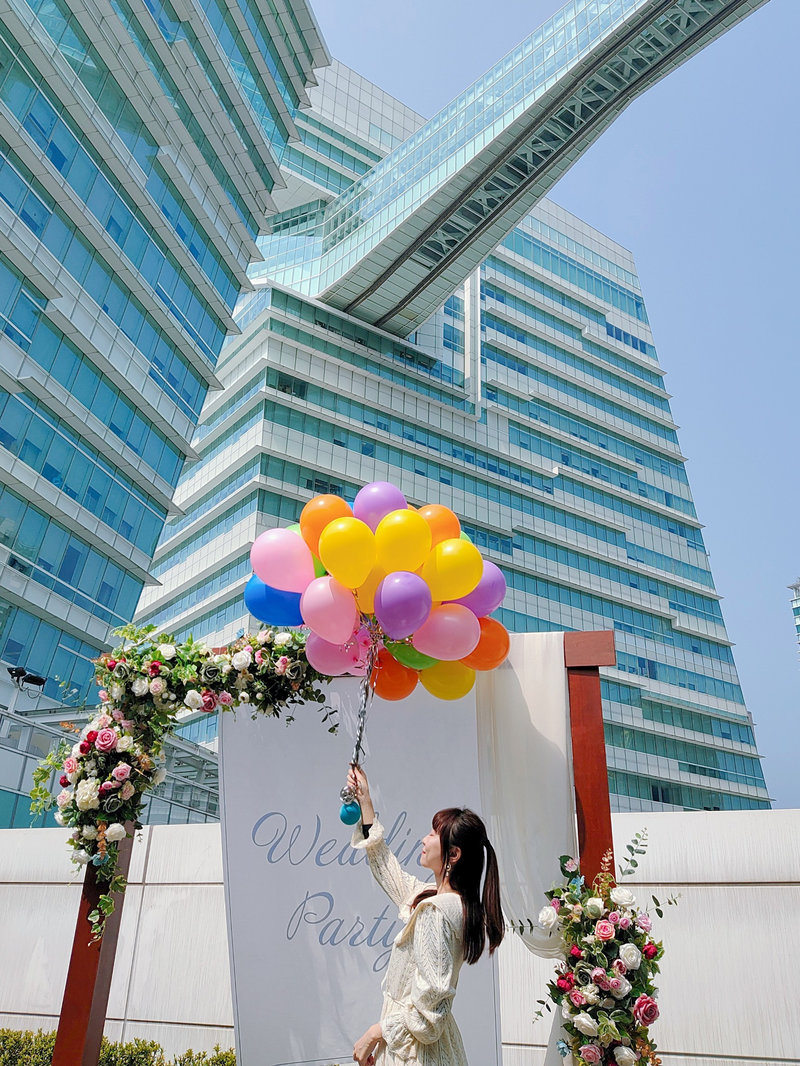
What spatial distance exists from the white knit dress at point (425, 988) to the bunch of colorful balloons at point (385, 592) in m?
1.76

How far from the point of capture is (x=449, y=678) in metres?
5.77

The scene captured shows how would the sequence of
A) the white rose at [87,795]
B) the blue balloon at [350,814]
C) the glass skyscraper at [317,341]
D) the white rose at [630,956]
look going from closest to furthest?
1. the blue balloon at [350,814]
2. the white rose at [630,956]
3. the white rose at [87,795]
4. the glass skyscraper at [317,341]

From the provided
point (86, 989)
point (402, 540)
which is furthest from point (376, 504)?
point (86, 989)

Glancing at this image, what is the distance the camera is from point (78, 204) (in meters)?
25.2

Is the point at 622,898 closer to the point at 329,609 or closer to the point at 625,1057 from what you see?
the point at 625,1057

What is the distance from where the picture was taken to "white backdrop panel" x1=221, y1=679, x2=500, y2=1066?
20.1ft

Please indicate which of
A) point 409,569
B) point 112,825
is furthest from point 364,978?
point 409,569

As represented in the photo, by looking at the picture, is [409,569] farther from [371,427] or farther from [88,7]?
[371,427]

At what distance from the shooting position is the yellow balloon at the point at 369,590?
17.6 feet

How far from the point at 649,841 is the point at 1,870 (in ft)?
19.9

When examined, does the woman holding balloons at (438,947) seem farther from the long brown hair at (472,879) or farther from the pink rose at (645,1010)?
the pink rose at (645,1010)

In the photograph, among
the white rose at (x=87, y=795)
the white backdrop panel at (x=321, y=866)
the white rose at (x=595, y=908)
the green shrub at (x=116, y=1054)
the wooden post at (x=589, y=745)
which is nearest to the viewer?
the white rose at (x=595, y=908)

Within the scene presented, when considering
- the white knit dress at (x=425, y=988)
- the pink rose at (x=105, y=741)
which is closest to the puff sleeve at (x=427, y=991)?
the white knit dress at (x=425, y=988)

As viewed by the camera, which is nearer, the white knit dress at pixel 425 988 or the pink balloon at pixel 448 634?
the white knit dress at pixel 425 988
